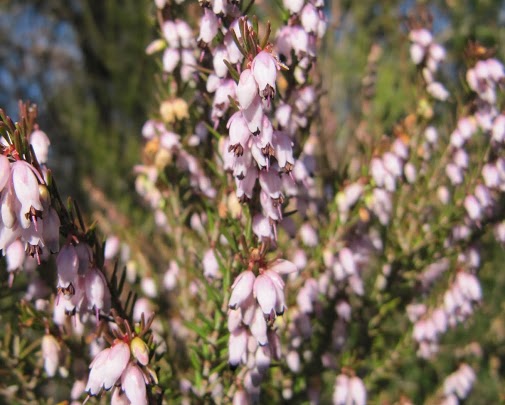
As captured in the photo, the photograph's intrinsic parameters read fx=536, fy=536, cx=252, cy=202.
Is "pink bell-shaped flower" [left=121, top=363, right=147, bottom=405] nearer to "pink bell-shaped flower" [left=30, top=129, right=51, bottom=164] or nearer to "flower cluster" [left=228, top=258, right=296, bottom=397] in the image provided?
"flower cluster" [left=228, top=258, right=296, bottom=397]

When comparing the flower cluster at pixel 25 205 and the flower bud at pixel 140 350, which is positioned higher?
the flower cluster at pixel 25 205

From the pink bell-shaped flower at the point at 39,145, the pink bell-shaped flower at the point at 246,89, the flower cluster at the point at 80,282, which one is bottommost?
the flower cluster at the point at 80,282

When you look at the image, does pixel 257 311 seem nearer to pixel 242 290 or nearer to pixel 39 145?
pixel 242 290

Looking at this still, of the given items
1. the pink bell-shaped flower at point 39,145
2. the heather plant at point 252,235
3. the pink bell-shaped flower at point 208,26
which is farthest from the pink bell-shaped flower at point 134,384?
the pink bell-shaped flower at point 208,26

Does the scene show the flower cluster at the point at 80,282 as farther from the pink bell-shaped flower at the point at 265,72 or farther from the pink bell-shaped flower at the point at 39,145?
the pink bell-shaped flower at the point at 265,72

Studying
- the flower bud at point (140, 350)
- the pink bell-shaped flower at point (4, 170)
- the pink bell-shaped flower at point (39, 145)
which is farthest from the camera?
the pink bell-shaped flower at point (39, 145)

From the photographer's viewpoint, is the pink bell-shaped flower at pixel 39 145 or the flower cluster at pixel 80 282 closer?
the flower cluster at pixel 80 282

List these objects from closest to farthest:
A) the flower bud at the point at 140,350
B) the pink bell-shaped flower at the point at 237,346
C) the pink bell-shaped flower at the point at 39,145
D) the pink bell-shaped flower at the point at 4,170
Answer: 1. the pink bell-shaped flower at the point at 4,170
2. the flower bud at the point at 140,350
3. the pink bell-shaped flower at the point at 237,346
4. the pink bell-shaped flower at the point at 39,145

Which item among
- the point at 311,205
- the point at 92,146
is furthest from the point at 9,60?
the point at 311,205
